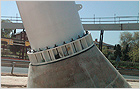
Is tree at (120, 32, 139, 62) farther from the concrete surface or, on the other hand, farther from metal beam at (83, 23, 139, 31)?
the concrete surface

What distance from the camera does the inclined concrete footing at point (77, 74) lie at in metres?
2.89

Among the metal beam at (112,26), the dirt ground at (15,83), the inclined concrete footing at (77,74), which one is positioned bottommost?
the dirt ground at (15,83)

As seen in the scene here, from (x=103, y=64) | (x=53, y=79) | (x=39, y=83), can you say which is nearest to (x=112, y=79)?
(x=103, y=64)

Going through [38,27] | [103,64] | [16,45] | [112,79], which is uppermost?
[38,27]

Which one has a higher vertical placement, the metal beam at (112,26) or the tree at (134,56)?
the metal beam at (112,26)

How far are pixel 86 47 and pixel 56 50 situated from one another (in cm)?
65

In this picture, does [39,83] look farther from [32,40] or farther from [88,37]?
[88,37]

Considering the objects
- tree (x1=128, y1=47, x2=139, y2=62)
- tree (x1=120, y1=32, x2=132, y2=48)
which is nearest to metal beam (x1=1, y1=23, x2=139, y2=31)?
tree (x1=128, y1=47, x2=139, y2=62)

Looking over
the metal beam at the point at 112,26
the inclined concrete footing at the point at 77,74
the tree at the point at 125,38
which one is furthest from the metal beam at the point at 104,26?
the tree at the point at 125,38

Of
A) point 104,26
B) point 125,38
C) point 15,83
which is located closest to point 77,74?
point 15,83

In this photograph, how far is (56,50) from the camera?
3.08 meters

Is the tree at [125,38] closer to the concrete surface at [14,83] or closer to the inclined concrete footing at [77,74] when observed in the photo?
the concrete surface at [14,83]

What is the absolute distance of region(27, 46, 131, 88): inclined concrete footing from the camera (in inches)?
114

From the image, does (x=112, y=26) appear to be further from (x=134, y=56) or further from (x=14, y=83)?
(x=134, y=56)
